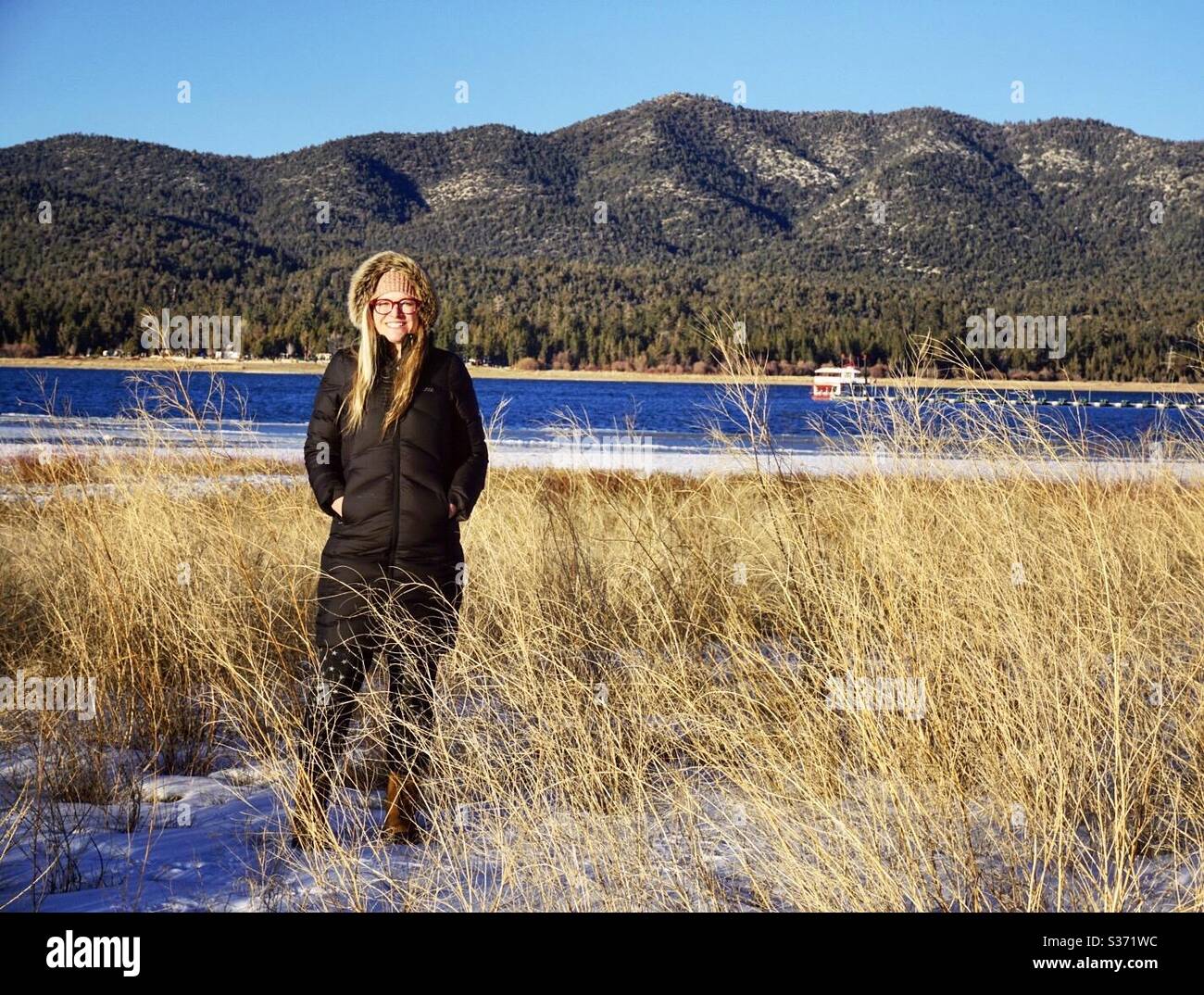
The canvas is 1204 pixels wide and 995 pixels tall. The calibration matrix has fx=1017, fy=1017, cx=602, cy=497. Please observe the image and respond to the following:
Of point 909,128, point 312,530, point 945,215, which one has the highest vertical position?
point 909,128

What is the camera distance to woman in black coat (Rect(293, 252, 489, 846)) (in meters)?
3.24

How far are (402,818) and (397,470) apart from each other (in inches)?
42.0

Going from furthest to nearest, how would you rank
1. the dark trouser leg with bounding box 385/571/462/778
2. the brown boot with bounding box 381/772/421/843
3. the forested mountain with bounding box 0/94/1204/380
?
the forested mountain with bounding box 0/94/1204/380, the dark trouser leg with bounding box 385/571/462/778, the brown boot with bounding box 381/772/421/843

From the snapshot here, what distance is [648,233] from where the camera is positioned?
123 m

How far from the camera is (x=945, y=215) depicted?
373 ft

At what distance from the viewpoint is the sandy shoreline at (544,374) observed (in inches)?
207

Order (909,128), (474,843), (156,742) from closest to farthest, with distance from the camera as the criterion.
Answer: (474,843) → (156,742) → (909,128)

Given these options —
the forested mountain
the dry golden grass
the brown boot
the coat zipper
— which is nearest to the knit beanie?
the coat zipper

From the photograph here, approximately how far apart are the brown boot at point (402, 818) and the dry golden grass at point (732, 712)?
12 cm

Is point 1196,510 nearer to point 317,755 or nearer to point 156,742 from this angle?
point 317,755

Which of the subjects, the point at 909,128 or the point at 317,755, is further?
the point at 909,128

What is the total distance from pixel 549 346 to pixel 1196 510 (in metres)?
71.4

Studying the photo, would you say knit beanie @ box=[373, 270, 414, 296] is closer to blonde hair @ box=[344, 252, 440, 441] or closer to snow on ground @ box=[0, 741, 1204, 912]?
blonde hair @ box=[344, 252, 440, 441]
